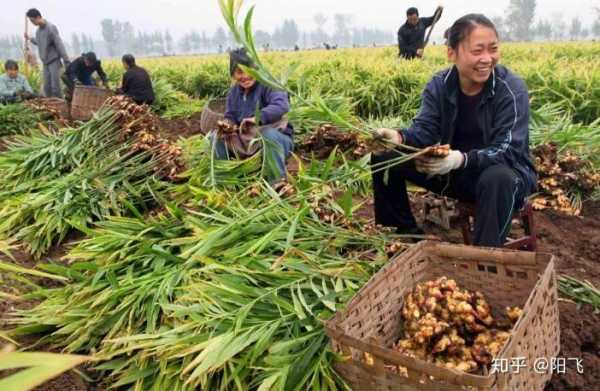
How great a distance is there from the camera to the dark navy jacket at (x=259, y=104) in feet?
10.3

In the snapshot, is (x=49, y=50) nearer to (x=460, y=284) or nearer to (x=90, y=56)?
(x=90, y=56)

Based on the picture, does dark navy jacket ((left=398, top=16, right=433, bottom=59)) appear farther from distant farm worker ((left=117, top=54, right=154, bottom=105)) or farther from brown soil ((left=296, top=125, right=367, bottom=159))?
brown soil ((left=296, top=125, right=367, bottom=159))

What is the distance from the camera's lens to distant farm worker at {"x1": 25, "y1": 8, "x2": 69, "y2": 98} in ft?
25.1

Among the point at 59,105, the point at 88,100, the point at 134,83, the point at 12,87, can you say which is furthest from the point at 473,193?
the point at 12,87

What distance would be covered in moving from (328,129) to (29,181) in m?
2.05

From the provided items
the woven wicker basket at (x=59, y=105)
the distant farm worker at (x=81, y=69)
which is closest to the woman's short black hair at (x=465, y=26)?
the woven wicker basket at (x=59, y=105)

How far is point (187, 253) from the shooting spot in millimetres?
1980

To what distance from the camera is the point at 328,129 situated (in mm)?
3840

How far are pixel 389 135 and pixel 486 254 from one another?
68 cm

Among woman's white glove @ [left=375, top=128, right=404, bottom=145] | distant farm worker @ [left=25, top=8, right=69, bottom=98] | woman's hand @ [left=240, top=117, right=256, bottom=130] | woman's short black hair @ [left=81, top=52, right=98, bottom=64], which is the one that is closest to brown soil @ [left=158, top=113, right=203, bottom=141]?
woman's short black hair @ [left=81, top=52, right=98, bottom=64]

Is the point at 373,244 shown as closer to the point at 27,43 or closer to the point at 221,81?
the point at 221,81

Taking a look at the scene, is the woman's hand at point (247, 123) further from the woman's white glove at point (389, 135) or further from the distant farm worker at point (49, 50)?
the distant farm worker at point (49, 50)

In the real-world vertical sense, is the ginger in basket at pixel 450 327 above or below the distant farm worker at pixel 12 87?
below

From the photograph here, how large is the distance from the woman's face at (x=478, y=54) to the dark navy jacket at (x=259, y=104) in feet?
4.29
